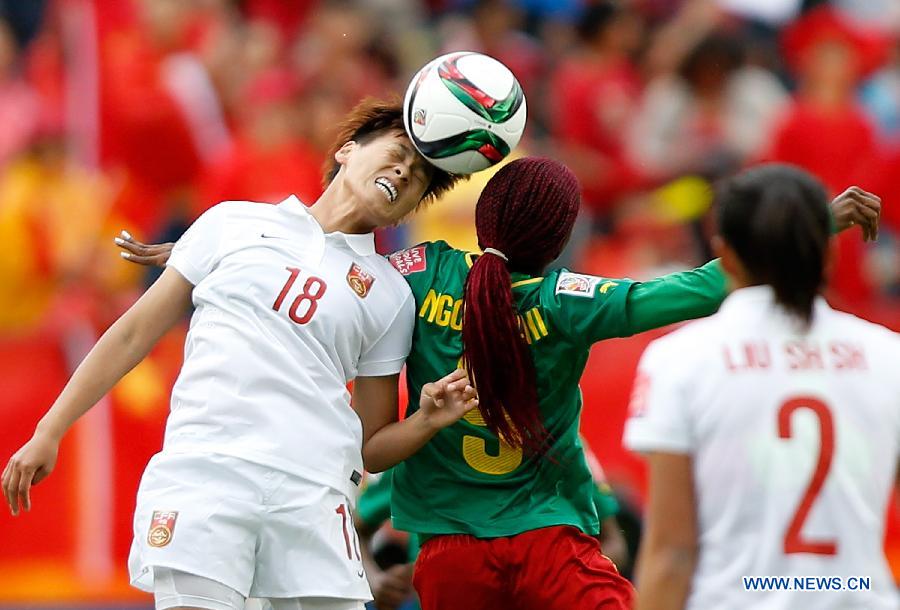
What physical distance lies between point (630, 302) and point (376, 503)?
4.70ft

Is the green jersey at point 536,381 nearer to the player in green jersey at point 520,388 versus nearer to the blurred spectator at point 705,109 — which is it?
the player in green jersey at point 520,388

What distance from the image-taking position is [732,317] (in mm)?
3646

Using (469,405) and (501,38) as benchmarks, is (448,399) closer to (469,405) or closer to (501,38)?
(469,405)

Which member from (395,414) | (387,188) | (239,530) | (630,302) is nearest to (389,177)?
(387,188)

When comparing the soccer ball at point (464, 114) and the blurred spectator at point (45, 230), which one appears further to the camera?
the blurred spectator at point (45, 230)

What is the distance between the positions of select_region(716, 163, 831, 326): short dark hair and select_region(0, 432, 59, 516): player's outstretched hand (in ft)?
6.91

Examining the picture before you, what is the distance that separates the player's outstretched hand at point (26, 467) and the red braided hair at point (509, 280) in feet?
4.09

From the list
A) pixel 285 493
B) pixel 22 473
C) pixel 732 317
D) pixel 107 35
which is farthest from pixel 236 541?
pixel 107 35

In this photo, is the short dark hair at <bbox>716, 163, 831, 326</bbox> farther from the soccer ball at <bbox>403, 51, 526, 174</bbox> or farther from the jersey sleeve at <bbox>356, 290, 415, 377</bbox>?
the jersey sleeve at <bbox>356, 290, 415, 377</bbox>

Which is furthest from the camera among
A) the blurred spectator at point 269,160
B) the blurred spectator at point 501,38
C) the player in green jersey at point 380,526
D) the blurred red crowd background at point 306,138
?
the blurred spectator at point 501,38

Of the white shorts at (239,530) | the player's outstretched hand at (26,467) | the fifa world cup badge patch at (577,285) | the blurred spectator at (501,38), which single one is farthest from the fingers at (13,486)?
the blurred spectator at (501,38)

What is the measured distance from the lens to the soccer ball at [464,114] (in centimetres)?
477

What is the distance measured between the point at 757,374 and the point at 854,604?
0.56 m
